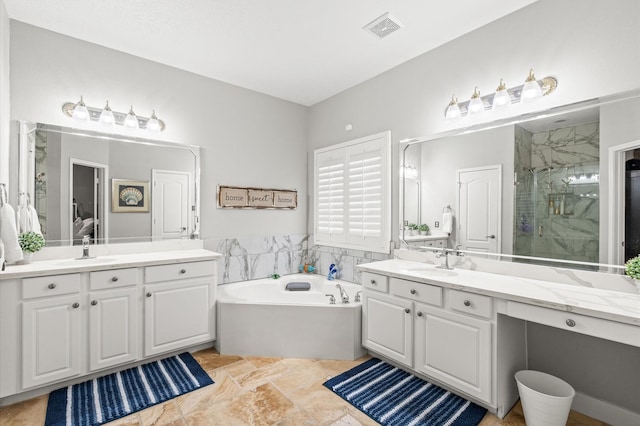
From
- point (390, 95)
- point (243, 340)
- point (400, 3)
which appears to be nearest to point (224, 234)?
point (243, 340)

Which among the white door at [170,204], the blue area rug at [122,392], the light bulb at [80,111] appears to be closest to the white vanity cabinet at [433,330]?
the blue area rug at [122,392]

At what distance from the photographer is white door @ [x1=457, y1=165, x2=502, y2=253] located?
7.88 ft

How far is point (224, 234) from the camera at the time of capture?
11.7 ft

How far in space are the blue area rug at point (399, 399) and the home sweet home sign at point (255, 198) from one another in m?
2.13

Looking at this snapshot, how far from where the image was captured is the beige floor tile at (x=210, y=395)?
209 cm

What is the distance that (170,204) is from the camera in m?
3.16

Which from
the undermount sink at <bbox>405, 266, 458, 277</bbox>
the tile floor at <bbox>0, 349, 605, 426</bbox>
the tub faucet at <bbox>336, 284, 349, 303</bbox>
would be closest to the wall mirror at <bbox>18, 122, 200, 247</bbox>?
the tile floor at <bbox>0, 349, 605, 426</bbox>

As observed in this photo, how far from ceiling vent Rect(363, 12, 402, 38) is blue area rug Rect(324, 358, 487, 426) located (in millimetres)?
2760

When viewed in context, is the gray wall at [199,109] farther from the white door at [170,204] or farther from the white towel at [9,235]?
the white towel at [9,235]

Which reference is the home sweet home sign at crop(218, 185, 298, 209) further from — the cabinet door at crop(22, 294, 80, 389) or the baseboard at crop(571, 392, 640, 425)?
the baseboard at crop(571, 392, 640, 425)

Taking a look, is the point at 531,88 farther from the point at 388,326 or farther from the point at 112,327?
the point at 112,327

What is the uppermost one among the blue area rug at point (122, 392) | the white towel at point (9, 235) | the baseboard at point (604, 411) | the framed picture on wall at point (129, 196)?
the framed picture on wall at point (129, 196)

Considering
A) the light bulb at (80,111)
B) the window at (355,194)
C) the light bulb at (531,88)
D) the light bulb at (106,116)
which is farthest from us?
the window at (355,194)

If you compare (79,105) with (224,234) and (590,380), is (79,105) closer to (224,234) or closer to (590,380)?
(224,234)
